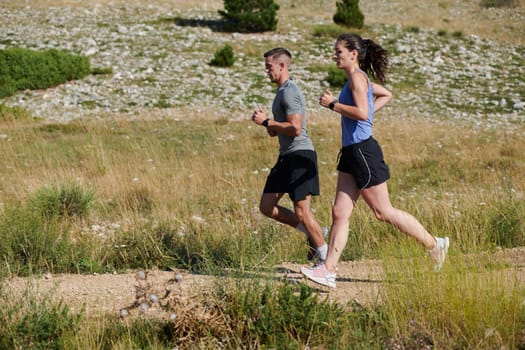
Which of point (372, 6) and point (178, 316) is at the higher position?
point (178, 316)

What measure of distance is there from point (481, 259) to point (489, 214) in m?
2.24

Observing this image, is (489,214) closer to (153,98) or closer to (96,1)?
(153,98)

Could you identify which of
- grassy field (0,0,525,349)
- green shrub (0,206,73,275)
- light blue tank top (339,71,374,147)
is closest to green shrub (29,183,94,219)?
grassy field (0,0,525,349)

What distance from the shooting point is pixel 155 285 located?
5.43 meters

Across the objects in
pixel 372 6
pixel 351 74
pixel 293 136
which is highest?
pixel 351 74

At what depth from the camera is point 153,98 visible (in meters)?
19.3

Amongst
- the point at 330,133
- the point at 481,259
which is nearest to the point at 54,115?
the point at 330,133

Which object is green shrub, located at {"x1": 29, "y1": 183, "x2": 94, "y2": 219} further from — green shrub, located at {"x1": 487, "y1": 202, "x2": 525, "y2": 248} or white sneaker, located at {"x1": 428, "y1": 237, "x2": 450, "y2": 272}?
green shrub, located at {"x1": 487, "y1": 202, "x2": 525, "y2": 248}

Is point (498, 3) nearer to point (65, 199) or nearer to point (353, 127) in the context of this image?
point (65, 199)

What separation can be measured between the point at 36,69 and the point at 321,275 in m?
16.8

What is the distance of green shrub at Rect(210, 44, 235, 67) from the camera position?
2214cm

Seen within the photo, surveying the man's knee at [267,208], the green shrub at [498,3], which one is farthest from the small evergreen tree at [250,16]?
the man's knee at [267,208]

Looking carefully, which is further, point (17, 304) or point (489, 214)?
point (489, 214)

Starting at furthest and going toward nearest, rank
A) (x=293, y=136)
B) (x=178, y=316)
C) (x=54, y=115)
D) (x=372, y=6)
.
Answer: (x=372, y=6) → (x=54, y=115) → (x=293, y=136) → (x=178, y=316)
